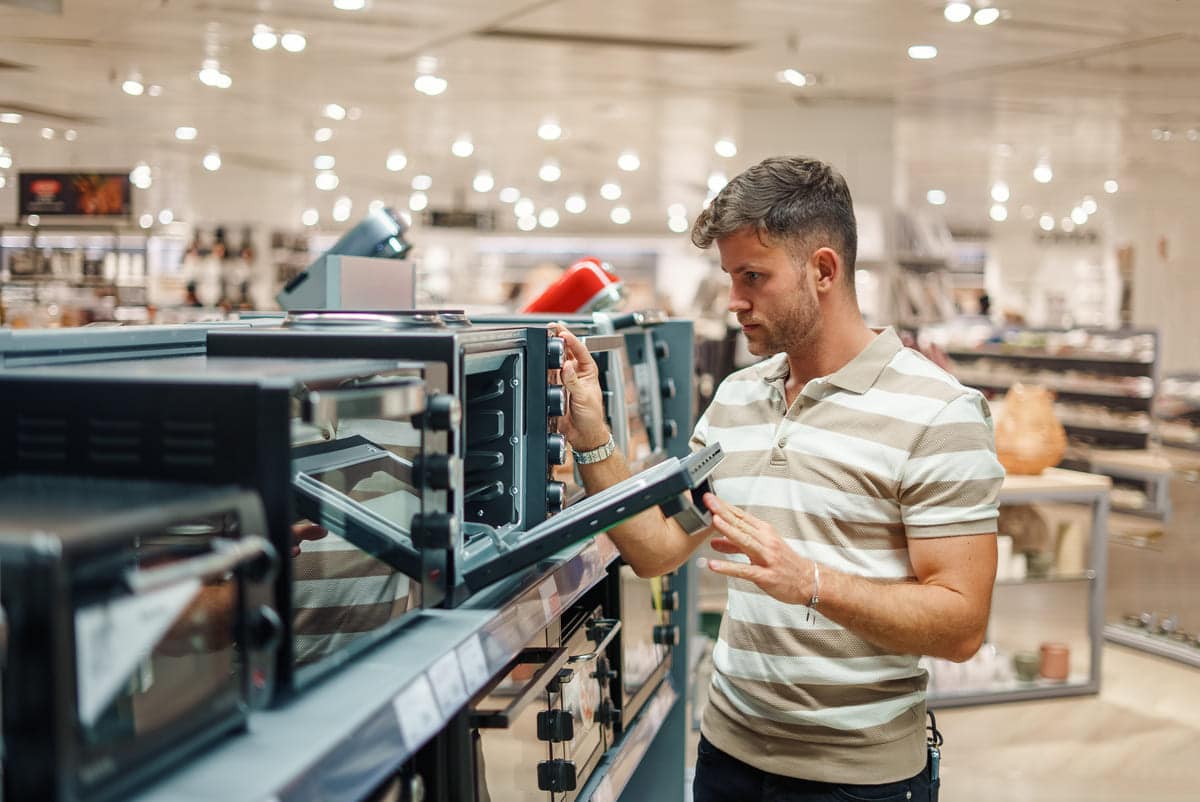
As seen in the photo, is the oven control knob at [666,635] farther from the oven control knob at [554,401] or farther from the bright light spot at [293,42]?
the bright light spot at [293,42]

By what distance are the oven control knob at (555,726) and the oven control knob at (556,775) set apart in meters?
0.04

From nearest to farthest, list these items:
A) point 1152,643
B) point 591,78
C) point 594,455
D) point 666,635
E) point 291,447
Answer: point 291,447, point 594,455, point 666,635, point 1152,643, point 591,78

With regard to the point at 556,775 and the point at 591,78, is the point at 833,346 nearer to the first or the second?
the point at 556,775

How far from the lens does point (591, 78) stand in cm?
887

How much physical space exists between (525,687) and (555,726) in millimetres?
255

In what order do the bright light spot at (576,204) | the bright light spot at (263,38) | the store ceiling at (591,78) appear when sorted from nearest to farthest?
the store ceiling at (591,78) < the bright light spot at (263,38) < the bright light spot at (576,204)

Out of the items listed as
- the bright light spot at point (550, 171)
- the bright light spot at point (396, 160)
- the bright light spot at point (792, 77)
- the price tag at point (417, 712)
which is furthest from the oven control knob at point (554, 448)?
the bright light spot at point (550, 171)

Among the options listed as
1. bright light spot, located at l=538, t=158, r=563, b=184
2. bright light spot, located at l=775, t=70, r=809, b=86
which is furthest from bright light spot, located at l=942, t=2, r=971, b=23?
bright light spot, located at l=538, t=158, r=563, b=184

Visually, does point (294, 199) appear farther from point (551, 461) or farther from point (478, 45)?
point (551, 461)

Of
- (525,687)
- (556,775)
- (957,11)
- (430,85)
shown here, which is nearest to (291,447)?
(525,687)

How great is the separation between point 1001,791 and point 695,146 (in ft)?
31.0

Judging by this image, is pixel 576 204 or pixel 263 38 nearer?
pixel 263 38

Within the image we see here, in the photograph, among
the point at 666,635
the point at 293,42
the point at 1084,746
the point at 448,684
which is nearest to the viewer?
the point at 448,684

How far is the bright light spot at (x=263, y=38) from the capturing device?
281 inches
